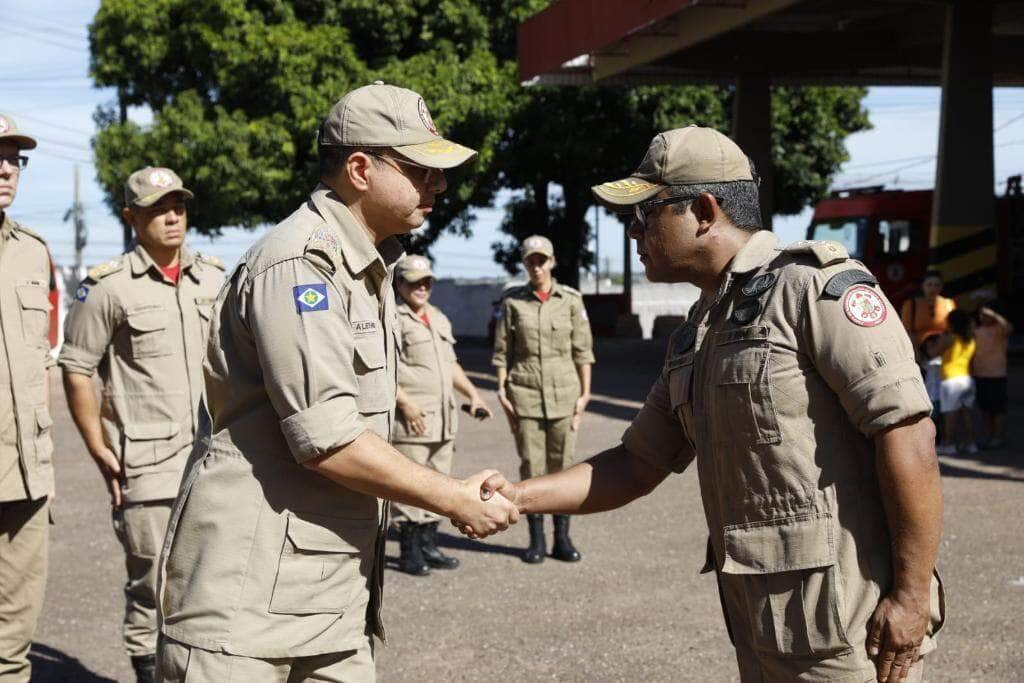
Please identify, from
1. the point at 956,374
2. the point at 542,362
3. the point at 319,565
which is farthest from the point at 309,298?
the point at 956,374

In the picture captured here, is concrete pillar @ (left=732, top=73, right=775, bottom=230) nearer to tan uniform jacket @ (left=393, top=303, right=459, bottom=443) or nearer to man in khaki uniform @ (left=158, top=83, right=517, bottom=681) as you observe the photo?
tan uniform jacket @ (left=393, top=303, right=459, bottom=443)

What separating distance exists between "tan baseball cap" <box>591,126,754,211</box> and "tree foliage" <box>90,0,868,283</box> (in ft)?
72.8

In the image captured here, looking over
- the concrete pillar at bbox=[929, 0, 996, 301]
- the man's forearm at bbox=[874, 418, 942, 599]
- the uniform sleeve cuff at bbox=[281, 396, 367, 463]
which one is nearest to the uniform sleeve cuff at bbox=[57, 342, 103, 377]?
the uniform sleeve cuff at bbox=[281, 396, 367, 463]

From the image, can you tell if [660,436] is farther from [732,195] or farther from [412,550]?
[412,550]

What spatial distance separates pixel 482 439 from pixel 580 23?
28.1 ft

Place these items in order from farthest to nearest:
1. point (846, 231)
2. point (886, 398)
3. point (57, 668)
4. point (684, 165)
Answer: point (846, 231), point (57, 668), point (684, 165), point (886, 398)

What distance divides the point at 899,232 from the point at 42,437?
20.6 m

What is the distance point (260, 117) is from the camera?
89.6 feet

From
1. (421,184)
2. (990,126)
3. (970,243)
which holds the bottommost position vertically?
(970,243)

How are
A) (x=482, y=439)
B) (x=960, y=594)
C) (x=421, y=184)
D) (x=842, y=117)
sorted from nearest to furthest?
1. (x=421, y=184)
2. (x=960, y=594)
3. (x=482, y=439)
4. (x=842, y=117)

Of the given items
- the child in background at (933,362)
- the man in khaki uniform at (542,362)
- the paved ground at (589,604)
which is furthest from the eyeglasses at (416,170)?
the child in background at (933,362)

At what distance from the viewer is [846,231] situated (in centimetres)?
2341

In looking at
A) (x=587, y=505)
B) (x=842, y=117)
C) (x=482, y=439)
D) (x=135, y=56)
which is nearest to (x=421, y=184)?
(x=587, y=505)

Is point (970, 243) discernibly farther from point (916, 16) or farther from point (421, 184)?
point (421, 184)
